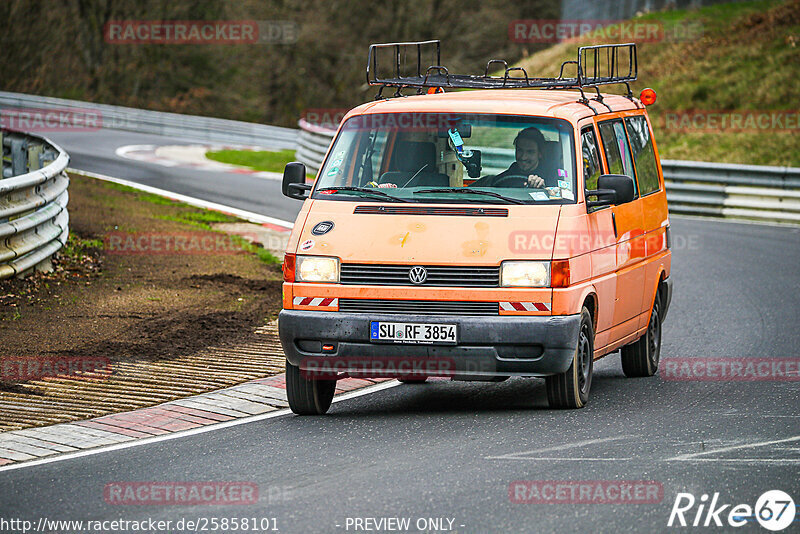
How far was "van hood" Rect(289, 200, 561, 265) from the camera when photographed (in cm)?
834

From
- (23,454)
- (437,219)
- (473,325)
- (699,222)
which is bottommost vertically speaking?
(699,222)

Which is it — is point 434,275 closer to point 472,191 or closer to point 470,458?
point 472,191

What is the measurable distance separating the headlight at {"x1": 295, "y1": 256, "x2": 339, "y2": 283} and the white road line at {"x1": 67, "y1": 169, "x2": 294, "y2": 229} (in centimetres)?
1171

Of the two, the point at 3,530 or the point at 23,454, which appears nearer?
the point at 3,530

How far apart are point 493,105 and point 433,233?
1.45m

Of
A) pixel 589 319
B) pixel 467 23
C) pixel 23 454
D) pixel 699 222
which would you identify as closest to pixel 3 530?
pixel 23 454

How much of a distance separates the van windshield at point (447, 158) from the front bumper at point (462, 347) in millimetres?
991

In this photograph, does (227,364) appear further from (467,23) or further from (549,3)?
(549,3)

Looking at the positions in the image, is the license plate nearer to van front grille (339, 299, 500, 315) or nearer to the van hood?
van front grille (339, 299, 500, 315)

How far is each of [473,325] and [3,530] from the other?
3.32m

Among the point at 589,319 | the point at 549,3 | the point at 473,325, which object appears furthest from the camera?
the point at 549,3

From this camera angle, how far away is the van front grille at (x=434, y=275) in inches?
328

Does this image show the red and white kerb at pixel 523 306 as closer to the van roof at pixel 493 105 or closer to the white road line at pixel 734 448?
the white road line at pixel 734 448

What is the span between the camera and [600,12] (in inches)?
1950
